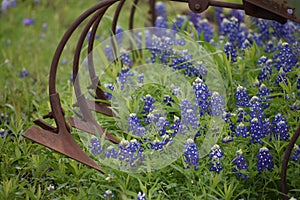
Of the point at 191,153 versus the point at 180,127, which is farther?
the point at 180,127

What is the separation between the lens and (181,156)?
89.0 inches

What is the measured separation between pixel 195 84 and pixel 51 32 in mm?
2372

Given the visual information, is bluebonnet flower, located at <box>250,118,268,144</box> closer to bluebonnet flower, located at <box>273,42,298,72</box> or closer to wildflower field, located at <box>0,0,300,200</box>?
wildflower field, located at <box>0,0,300,200</box>

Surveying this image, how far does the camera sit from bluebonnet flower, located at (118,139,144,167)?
220 centimetres

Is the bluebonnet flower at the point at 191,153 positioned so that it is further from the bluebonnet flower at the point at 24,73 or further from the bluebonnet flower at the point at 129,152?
the bluebonnet flower at the point at 24,73

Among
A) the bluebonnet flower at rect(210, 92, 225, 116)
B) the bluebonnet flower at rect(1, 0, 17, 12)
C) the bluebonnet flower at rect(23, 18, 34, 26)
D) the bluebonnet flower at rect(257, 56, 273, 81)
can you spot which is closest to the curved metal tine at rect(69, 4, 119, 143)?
the bluebonnet flower at rect(210, 92, 225, 116)

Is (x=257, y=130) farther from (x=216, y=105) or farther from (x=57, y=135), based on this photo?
(x=57, y=135)

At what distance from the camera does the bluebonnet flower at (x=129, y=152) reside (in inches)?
86.4

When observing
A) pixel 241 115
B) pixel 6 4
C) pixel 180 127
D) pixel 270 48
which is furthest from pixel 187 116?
pixel 6 4

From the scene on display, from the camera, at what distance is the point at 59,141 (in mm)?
2273

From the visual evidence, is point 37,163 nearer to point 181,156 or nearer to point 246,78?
point 181,156

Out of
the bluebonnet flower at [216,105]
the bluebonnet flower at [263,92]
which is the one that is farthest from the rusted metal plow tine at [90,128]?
the bluebonnet flower at [263,92]

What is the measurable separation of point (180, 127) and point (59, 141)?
522 mm

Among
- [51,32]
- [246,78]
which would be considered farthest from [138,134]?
[51,32]
